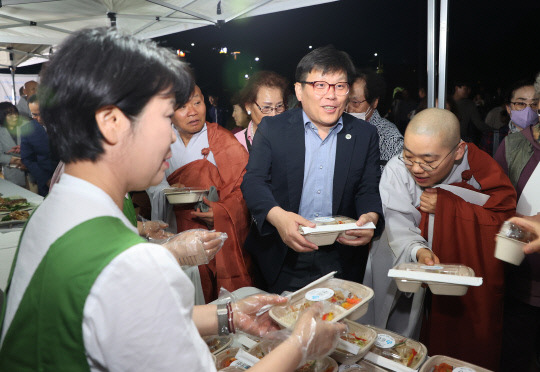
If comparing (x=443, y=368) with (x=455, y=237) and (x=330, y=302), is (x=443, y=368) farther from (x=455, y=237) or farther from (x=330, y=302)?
(x=455, y=237)

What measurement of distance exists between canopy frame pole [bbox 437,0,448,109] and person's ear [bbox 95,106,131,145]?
2.83 metres

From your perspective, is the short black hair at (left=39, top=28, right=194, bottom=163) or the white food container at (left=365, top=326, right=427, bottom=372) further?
the white food container at (left=365, top=326, right=427, bottom=372)

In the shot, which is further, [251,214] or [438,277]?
[251,214]

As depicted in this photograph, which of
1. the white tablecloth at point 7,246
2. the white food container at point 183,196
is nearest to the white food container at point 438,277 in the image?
the white food container at point 183,196

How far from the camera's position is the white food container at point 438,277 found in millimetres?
1449

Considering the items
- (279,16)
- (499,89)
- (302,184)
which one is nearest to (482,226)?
(302,184)

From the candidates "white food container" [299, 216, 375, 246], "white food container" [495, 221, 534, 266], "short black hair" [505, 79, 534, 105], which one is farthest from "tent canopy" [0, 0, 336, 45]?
"white food container" [495, 221, 534, 266]

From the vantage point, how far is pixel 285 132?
87.6 inches

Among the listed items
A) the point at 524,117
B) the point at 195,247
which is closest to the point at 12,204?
the point at 195,247

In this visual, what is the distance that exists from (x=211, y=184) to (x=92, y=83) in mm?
2109

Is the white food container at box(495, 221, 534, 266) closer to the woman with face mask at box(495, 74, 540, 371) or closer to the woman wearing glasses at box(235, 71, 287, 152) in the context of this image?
the woman with face mask at box(495, 74, 540, 371)

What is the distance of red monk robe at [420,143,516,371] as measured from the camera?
207cm

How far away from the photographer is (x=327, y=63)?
217cm

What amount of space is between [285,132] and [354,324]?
113 cm
